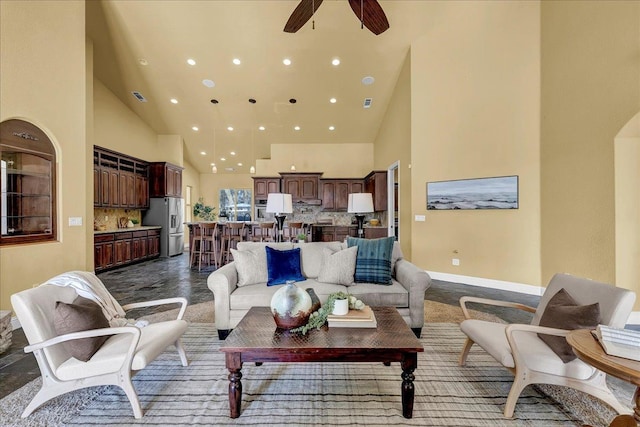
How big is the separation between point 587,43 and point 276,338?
5154 mm

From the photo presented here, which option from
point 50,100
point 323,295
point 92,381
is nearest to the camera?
point 92,381

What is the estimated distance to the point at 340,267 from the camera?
3.00 metres

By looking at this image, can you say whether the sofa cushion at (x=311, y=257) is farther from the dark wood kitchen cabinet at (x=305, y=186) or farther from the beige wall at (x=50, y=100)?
the dark wood kitchen cabinet at (x=305, y=186)

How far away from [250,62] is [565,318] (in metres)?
6.60

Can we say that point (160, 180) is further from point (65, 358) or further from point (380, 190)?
point (65, 358)

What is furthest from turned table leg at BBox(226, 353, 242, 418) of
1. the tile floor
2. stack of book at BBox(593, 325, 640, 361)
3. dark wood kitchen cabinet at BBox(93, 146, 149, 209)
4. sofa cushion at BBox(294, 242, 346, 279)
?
dark wood kitchen cabinet at BBox(93, 146, 149, 209)

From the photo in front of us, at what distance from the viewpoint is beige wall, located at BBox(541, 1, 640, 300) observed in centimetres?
323

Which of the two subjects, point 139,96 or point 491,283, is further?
point 139,96

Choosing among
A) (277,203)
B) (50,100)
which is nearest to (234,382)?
(277,203)

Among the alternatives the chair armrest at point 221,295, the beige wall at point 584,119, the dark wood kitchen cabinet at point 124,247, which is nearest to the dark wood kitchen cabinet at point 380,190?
the beige wall at point 584,119

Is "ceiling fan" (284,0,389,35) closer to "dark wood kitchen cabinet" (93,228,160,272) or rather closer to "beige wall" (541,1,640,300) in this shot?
"beige wall" (541,1,640,300)

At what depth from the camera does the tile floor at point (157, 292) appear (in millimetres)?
2256

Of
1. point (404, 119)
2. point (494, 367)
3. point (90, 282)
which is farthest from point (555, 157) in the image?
point (90, 282)

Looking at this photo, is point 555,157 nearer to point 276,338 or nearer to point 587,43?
point 587,43
